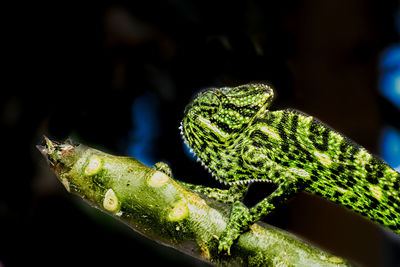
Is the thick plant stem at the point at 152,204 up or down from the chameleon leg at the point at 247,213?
down

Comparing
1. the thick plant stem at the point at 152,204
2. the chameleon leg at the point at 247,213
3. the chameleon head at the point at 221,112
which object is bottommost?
the thick plant stem at the point at 152,204

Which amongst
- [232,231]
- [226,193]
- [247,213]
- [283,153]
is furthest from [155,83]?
[232,231]

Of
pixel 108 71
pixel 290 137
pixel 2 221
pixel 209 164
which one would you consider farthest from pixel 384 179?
pixel 2 221

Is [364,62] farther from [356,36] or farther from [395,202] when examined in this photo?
[395,202]

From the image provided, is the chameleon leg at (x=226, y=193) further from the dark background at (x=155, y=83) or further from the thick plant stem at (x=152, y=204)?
the thick plant stem at (x=152, y=204)

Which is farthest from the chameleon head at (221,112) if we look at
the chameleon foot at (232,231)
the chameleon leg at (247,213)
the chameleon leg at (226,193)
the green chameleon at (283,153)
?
the chameleon foot at (232,231)

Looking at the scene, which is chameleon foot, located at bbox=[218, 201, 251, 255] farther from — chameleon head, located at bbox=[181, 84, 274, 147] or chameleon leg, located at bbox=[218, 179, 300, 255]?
chameleon head, located at bbox=[181, 84, 274, 147]
